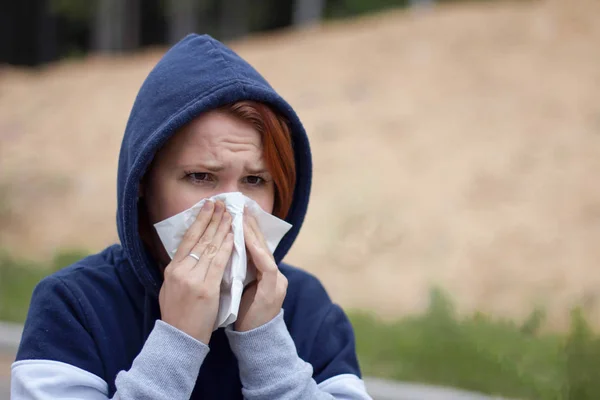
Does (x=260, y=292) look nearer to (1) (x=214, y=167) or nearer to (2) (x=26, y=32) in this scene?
(1) (x=214, y=167)

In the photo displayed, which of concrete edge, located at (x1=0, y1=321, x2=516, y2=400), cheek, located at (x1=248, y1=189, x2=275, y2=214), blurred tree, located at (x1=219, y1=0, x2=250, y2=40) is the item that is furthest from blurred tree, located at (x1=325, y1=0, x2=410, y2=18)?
cheek, located at (x1=248, y1=189, x2=275, y2=214)

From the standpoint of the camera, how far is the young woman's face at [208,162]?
1980 mm

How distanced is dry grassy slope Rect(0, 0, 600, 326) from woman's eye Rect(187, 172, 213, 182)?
5.46 metres

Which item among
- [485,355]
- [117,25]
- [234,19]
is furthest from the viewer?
[234,19]

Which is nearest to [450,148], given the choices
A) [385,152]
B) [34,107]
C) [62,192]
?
[385,152]

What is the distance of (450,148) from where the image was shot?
10.7 m

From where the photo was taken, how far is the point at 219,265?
1873mm

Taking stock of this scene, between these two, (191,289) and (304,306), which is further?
(304,306)

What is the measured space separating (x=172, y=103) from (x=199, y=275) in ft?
1.60

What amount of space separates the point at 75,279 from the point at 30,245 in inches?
327

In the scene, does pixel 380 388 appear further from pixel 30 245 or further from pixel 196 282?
pixel 30 245

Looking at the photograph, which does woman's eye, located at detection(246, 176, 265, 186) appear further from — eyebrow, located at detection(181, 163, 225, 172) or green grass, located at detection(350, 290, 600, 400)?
green grass, located at detection(350, 290, 600, 400)

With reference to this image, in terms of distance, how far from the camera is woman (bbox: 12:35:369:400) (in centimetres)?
181

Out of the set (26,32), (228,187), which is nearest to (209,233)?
(228,187)
